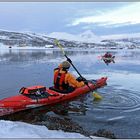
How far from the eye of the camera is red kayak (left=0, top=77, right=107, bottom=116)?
10793mm

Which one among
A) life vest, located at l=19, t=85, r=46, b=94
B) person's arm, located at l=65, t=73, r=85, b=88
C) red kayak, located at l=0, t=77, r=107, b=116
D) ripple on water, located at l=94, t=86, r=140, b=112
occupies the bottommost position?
ripple on water, located at l=94, t=86, r=140, b=112

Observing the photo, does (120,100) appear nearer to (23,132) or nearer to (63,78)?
(63,78)

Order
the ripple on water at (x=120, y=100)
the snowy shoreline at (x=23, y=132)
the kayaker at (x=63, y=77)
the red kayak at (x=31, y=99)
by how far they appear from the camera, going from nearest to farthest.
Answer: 1. the snowy shoreline at (x=23, y=132)
2. the red kayak at (x=31, y=99)
3. the ripple on water at (x=120, y=100)
4. the kayaker at (x=63, y=77)

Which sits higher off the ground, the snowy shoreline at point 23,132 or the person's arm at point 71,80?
the person's arm at point 71,80

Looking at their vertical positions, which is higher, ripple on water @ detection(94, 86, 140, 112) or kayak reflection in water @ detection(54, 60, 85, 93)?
kayak reflection in water @ detection(54, 60, 85, 93)

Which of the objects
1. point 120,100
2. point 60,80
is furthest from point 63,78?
point 120,100

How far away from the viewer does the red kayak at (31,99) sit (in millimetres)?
Answer: 10793

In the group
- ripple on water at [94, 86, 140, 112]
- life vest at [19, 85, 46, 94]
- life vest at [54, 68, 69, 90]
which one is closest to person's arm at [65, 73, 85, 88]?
life vest at [54, 68, 69, 90]

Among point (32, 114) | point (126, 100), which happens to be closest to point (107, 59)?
point (126, 100)

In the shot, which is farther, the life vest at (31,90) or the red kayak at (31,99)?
the life vest at (31,90)

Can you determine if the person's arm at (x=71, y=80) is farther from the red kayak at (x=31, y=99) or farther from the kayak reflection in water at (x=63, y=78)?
the red kayak at (x=31, y=99)

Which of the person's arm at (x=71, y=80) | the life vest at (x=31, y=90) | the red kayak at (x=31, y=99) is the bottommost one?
the red kayak at (x=31, y=99)

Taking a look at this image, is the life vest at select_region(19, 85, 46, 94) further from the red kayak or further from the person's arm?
the person's arm

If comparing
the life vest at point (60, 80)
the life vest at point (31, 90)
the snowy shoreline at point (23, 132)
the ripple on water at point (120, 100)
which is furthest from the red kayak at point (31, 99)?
the snowy shoreline at point (23, 132)
